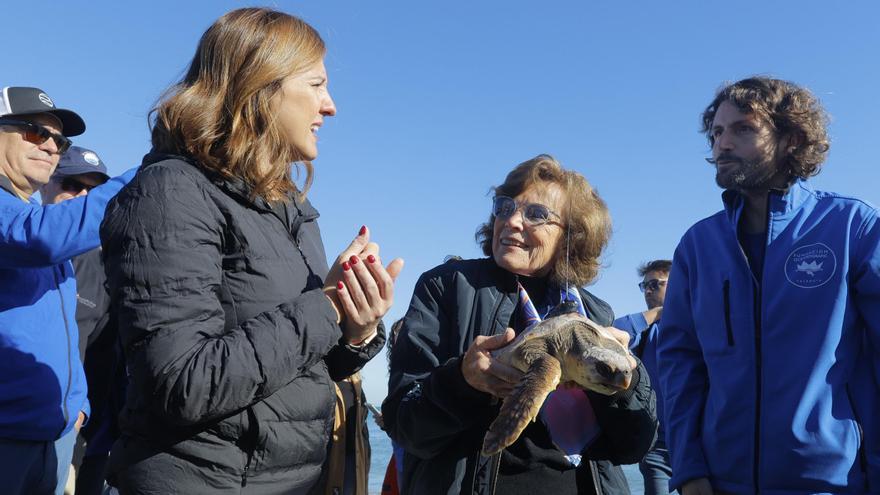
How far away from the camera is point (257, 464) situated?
1.92m

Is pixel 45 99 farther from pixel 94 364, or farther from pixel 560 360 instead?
pixel 560 360

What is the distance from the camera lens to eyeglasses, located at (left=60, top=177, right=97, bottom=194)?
507cm

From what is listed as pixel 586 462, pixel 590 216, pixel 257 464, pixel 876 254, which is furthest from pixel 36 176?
pixel 876 254

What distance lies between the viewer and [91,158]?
200 inches

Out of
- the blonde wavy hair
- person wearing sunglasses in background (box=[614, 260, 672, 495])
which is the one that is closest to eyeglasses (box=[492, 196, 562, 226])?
the blonde wavy hair

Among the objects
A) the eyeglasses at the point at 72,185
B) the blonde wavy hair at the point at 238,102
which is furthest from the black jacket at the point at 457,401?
the eyeglasses at the point at 72,185

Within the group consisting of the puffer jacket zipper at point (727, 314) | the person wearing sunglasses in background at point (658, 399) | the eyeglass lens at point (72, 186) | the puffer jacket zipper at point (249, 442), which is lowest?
the person wearing sunglasses in background at point (658, 399)

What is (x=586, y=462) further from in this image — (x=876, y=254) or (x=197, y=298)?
(x=197, y=298)

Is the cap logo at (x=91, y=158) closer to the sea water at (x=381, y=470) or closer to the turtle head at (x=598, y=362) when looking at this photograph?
the turtle head at (x=598, y=362)

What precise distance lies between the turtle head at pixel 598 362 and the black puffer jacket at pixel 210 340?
3.40 ft

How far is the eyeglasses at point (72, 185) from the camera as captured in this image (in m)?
5.07

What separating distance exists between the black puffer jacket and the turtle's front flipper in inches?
22.7

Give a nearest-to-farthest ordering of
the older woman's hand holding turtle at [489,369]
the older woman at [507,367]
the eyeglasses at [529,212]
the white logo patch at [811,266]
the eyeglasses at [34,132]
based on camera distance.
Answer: the older woman's hand holding turtle at [489,369], the older woman at [507,367], the white logo patch at [811,266], the eyeglasses at [529,212], the eyeglasses at [34,132]

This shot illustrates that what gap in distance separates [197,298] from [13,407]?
2.01 m
